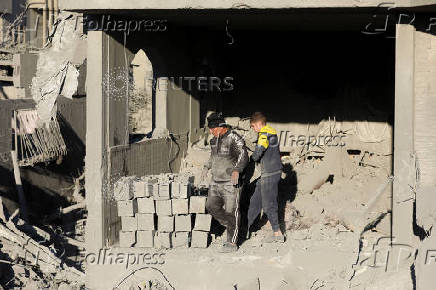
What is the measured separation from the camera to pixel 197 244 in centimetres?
969

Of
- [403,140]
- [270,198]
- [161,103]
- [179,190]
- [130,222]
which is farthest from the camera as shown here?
[161,103]

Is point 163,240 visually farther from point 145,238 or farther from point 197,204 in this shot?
point 197,204

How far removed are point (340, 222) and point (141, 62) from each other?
10.8 m

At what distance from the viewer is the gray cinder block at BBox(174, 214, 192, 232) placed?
31.4 feet

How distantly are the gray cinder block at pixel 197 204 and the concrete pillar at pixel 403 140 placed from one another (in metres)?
2.48

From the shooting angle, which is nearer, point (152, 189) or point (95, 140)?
point (95, 140)

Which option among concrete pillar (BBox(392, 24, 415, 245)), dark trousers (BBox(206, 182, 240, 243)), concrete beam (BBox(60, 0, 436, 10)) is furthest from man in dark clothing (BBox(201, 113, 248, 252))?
concrete pillar (BBox(392, 24, 415, 245))

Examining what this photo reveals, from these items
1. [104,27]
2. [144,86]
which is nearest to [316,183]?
[104,27]

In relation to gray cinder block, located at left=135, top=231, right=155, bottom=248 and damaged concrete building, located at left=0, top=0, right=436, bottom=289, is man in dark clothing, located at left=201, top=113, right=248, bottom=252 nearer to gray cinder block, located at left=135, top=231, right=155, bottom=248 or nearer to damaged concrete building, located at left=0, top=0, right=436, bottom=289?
damaged concrete building, located at left=0, top=0, right=436, bottom=289

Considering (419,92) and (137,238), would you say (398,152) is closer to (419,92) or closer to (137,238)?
(419,92)

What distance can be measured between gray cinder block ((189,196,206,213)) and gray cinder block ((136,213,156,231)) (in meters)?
0.53

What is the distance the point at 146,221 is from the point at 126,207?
33cm

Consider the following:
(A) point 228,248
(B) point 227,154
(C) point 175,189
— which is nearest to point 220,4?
(B) point 227,154

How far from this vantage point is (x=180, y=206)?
9.54m
